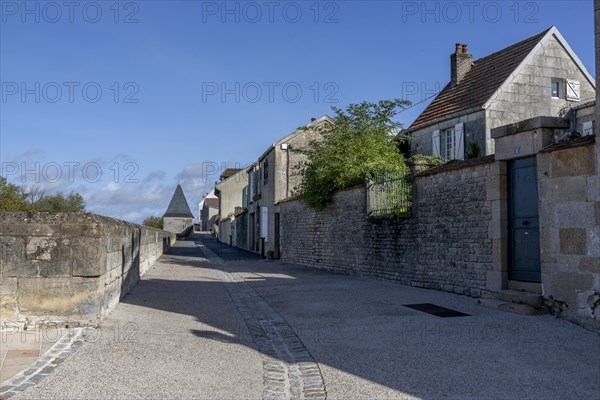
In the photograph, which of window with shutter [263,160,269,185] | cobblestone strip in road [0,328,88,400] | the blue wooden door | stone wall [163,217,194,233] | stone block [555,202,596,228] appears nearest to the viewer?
cobblestone strip in road [0,328,88,400]

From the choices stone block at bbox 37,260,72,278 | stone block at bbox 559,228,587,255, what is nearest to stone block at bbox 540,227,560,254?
stone block at bbox 559,228,587,255

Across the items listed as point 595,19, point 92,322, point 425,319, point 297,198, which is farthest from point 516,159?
point 297,198

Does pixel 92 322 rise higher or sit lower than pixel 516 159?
lower

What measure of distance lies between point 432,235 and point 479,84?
32.5ft

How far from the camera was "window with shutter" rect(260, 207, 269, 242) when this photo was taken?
83.5 feet

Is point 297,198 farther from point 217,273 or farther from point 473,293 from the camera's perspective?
point 473,293

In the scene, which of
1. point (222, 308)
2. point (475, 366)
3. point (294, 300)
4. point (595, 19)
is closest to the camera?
point (475, 366)

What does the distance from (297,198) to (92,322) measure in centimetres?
1447

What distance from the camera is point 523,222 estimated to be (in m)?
8.41

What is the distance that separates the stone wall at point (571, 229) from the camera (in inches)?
262

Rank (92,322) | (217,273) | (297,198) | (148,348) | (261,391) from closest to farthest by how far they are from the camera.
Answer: (261,391) → (148,348) → (92,322) → (217,273) → (297,198)

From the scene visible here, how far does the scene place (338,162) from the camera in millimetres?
16328

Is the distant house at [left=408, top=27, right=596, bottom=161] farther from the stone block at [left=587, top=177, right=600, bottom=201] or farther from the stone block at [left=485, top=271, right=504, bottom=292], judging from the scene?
the stone block at [left=587, top=177, right=600, bottom=201]

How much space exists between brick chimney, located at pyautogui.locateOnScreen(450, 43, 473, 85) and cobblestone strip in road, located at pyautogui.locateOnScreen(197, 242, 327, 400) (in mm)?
14936
